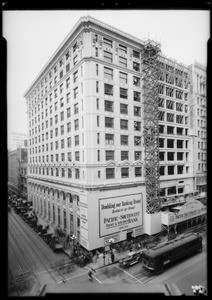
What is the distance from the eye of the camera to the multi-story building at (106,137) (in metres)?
22.0

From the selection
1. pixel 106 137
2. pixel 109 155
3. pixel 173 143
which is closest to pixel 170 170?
pixel 173 143

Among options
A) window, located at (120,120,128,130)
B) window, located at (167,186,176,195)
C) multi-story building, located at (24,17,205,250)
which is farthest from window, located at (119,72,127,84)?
window, located at (167,186,176,195)

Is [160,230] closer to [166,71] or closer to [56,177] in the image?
[56,177]

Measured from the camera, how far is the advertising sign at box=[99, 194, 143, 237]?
22016 millimetres

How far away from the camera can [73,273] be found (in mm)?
18078

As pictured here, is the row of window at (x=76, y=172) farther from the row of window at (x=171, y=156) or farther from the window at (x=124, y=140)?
the row of window at (x=171, y=156)

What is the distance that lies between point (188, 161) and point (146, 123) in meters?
12.1

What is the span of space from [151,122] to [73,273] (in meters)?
20.2

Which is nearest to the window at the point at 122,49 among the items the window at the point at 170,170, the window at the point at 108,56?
the window at the point at 108,56

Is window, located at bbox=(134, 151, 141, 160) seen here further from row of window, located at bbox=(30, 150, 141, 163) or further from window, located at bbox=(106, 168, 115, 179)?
window, located at bbox=(106, 168, 115, 179)

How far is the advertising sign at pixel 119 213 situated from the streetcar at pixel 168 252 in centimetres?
515

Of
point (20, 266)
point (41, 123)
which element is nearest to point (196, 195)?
point (20, 266)

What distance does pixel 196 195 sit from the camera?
33094mm

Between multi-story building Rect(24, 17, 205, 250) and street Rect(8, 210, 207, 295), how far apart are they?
3376 mm
